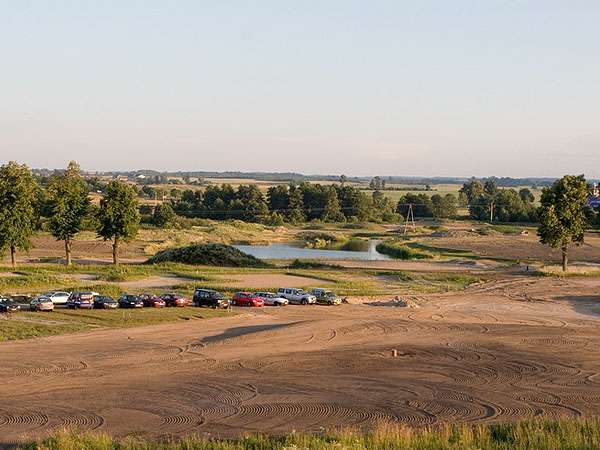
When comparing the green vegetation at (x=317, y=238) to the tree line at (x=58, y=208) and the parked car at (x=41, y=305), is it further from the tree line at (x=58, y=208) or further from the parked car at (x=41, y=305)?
the parked car at (x=41, y=305)

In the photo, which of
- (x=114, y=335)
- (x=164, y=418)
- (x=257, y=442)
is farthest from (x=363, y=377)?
(x=114, y=335)

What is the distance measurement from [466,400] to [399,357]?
8.56 m

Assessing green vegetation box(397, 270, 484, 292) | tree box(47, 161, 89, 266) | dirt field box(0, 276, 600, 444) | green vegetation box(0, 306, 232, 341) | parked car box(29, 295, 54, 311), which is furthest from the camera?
tree box(47, 161, 89, 266)

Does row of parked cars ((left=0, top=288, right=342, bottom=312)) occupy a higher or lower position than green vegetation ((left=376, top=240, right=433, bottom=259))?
higher

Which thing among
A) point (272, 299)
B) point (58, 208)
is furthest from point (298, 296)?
point (58, 208)

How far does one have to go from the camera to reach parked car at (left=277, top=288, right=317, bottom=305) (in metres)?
61.3

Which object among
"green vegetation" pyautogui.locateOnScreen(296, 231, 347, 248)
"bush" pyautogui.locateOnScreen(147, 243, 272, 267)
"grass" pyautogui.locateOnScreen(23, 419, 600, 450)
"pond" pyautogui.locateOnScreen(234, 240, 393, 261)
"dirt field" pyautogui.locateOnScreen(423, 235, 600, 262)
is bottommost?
"pond" pyautogui.locateOnScreen(234, 240, 393, 261)

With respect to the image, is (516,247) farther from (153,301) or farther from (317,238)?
(153,301)

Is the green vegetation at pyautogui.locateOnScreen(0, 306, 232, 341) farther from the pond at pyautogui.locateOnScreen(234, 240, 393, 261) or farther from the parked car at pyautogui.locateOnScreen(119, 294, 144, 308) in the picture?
the pond at pyautogui.locateOnScreen(234, 240, 393, 261)

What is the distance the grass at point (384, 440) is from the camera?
21484mm

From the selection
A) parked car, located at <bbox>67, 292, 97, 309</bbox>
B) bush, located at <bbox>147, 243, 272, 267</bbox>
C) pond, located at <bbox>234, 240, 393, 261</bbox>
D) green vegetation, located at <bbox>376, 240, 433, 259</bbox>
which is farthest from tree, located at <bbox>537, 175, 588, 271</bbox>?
parked car, located at <bbox>67, 292, 97, 309</bbox>

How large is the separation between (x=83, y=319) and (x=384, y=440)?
30.8 metres

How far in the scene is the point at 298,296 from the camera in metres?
61.8

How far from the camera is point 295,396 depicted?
3027 cm
